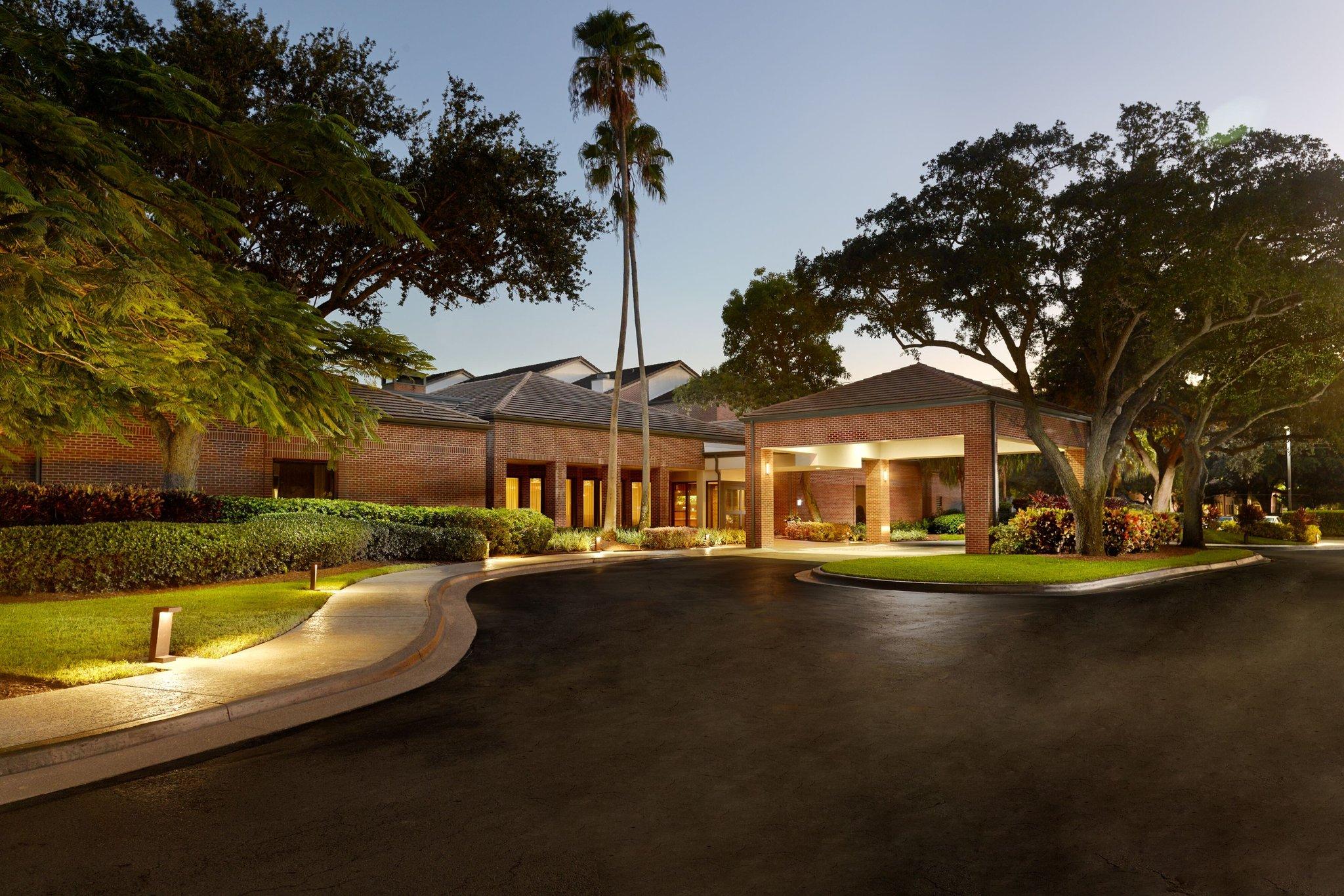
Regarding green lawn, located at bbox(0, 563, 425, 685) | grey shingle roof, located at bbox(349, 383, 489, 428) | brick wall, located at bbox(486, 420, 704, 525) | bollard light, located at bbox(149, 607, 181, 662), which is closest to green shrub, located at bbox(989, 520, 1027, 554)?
brick wall, located at bbox(486, 420, 704, 525)

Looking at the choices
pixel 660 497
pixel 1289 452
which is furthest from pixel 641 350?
pixel 1289 452

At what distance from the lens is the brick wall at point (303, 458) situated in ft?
71.4

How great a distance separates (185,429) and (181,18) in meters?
9.13

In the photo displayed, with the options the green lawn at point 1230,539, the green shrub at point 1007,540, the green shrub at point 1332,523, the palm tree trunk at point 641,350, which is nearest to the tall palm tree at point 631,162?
the palm tree trunk at point 641,350

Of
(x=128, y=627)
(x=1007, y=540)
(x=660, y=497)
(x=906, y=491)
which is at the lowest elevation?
(x=128, y=627)

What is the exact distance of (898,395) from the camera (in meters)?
29.4

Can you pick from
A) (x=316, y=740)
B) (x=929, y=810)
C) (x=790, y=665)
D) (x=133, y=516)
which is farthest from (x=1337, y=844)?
(x=133, y=516)

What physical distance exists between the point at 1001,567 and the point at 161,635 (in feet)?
55.7

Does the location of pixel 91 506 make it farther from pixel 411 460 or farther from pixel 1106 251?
pixel 1106 251

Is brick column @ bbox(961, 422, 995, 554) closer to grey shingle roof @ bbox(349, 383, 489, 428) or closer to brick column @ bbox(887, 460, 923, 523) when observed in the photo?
brick column @ bbox(887, 460, 923, 523)

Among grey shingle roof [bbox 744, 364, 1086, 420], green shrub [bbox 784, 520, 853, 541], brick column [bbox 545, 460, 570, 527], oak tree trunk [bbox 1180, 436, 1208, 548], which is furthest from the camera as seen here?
green shrub [bbox 784, 520, 853, 541]

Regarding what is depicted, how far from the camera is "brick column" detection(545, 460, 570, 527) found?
3319 cm

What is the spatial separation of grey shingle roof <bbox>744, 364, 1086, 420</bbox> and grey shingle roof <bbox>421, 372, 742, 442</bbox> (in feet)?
20.7

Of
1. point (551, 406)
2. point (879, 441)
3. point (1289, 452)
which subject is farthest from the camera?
point (1289, 452)
